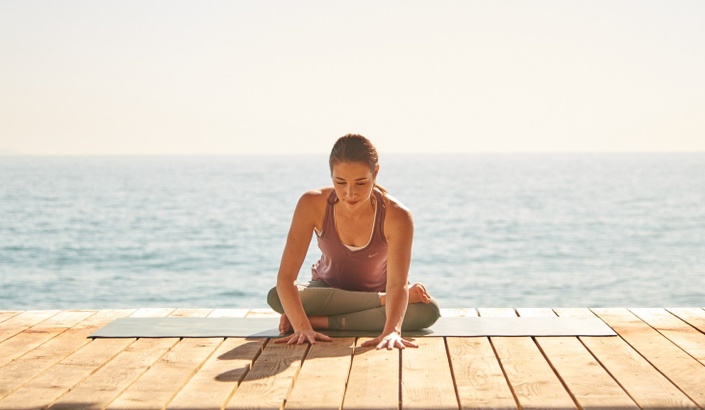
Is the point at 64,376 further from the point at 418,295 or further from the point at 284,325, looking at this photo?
the point at 418,295

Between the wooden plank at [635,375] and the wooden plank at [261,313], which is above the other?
the wooden plank at [635,375]

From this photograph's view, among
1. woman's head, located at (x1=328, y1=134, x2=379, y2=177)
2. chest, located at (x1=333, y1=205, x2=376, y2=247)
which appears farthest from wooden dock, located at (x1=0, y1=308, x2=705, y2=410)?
woman's head, located at (x1=328, y1=134, x2=379, y2=177)

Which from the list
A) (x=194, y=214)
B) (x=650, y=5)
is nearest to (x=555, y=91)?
(x=650, y=5)

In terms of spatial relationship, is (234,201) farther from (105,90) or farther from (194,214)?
(105,90)

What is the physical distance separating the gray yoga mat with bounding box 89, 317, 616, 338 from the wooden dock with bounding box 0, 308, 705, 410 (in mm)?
81

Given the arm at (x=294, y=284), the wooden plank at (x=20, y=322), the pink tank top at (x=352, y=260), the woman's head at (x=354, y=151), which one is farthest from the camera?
the wooden plank at (x=20, y=322)

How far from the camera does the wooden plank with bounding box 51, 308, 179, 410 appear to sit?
2.54 metres

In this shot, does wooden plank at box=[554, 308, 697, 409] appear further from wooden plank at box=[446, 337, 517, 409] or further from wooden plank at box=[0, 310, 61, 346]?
wooden plank at box=[0, 310, 61, 346]

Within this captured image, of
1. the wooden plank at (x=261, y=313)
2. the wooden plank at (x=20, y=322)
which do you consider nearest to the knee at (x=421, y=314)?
the wooden plank at (x=261, y=313)

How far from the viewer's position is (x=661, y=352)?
124 inches

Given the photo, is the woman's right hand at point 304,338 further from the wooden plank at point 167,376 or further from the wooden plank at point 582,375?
the wooden plank at point 582,375

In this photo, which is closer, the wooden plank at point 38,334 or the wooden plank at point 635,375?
the wooden plank at point 635,375

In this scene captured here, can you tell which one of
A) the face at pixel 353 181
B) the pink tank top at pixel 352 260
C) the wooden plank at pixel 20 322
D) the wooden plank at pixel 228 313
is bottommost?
the wooden plank at pixel 228 313

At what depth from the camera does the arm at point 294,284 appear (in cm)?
328
